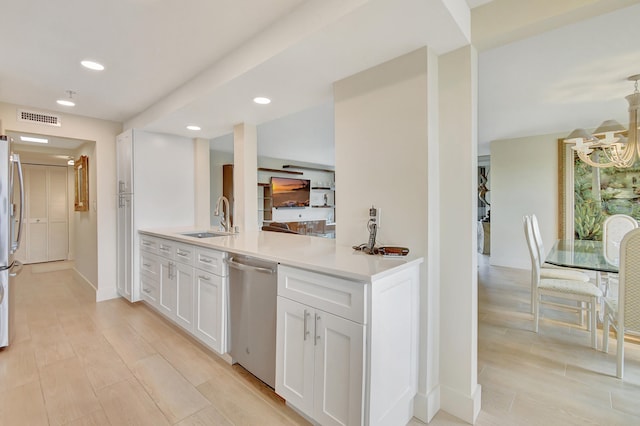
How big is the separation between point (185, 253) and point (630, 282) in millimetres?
3375

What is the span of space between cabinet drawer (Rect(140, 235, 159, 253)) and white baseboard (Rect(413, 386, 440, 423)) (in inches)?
111

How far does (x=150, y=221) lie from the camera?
144 inches

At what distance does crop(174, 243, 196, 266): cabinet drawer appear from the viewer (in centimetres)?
250

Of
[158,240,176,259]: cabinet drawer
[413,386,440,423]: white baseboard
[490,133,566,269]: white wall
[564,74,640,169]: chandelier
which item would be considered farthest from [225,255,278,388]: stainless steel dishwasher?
[490,133,566,269]: white wall

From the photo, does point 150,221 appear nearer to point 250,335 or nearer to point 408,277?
point 250,335

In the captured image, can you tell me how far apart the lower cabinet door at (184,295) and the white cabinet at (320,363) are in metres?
1.18

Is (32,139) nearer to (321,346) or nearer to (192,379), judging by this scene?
(192,379)

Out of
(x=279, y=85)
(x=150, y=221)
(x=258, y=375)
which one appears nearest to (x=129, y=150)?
(x=150, y=221)

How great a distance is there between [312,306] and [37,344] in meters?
2.73

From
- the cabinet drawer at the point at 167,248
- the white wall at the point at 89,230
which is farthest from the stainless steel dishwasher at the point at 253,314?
the white wall at the point at 89,230

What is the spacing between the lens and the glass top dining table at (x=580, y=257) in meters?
2.46

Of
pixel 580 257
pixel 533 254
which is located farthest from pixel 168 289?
pixel 580 257

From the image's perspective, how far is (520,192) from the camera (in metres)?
5.39

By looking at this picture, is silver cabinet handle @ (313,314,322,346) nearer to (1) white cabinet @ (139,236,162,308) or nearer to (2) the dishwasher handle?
(2) the dishwasher handle
